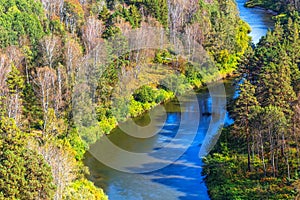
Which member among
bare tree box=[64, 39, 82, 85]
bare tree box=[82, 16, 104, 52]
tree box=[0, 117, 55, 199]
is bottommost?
tree box=[0, 117, 55, 199]

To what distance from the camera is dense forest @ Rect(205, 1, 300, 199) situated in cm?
4244

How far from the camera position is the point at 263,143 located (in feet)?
154

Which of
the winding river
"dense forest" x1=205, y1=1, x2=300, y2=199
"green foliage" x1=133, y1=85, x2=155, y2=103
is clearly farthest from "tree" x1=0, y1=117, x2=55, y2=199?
"green foliage" x1=133, y1=85, x2=155, y2=103

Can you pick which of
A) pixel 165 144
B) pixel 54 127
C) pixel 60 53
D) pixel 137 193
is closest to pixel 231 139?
pixel 165 144

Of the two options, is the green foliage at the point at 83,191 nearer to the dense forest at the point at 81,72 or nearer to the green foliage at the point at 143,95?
the dense forest at the point at 81,72

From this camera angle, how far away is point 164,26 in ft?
256

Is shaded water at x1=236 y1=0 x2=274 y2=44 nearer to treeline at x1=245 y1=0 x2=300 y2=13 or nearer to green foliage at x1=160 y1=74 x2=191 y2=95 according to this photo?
treeline at x1=245 y1=0 x2=300 y2=13

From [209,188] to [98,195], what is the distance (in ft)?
28.7

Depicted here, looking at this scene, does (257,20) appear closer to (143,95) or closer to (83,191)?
(143,95)

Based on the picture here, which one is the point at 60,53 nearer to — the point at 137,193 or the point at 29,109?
the point at 29,109

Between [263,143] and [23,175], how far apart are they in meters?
21.8

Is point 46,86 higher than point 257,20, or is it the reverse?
point 257,20

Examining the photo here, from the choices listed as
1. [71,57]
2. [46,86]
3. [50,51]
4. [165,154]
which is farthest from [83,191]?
[50,51]

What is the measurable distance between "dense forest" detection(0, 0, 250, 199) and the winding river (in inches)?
62.9
